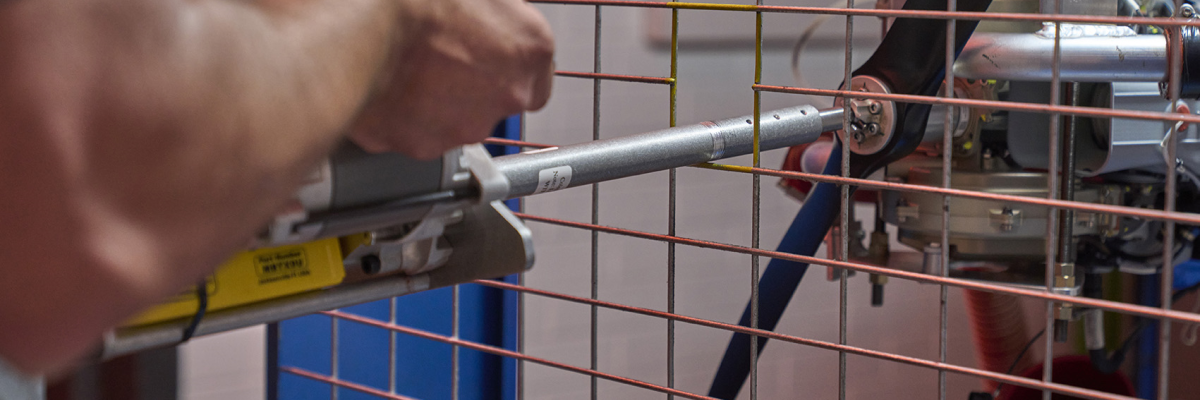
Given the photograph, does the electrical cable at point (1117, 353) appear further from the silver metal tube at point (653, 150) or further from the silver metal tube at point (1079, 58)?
the silver metal tube at point (653, 150)

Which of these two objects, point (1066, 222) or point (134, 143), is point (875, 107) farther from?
point (134, 143)

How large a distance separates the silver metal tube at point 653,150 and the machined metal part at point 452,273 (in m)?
0.04

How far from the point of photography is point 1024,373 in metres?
1.66

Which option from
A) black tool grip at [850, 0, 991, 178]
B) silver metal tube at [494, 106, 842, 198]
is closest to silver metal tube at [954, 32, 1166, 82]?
black tool grip at [850, 0, 991, 178]

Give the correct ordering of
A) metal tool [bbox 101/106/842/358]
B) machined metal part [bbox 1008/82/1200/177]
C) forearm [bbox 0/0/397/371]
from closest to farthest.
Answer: forearm [bbox 0/0/397/371] < metal tool [bbox 101/106/842/358] < machined metal part [bbox 1008/82/1200/177]

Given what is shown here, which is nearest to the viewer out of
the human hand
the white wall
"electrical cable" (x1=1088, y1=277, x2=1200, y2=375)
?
the human hand

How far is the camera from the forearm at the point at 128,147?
30 cm

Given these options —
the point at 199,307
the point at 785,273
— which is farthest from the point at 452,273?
the point at 785,273

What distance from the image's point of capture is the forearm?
0.98 feet

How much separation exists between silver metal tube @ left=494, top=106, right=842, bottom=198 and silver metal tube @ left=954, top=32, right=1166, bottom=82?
17 cm

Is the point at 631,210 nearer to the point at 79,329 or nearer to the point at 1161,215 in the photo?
the point at 1161,215

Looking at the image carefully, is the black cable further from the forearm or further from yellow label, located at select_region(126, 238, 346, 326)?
the forearm

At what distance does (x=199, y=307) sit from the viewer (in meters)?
0.65

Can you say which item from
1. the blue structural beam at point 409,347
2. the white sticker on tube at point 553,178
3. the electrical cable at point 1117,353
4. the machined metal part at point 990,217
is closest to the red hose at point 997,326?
the electrical cable at point 1117,353
